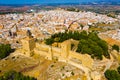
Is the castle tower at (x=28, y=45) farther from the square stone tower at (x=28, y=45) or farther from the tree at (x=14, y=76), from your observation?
the tree at (x=14, y=76)

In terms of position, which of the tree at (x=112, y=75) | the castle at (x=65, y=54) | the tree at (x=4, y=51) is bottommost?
the tree at (x=4, y=51)

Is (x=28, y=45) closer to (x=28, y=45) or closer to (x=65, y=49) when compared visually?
(x=28, y=45)

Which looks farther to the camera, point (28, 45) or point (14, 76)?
point (28, 45)

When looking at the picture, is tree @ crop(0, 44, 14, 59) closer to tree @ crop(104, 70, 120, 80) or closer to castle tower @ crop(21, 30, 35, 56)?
castle tower @ crop(21, 30, 35, 56)

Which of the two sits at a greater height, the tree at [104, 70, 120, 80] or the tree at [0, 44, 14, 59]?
the tree at [104, 70, 120, 80]

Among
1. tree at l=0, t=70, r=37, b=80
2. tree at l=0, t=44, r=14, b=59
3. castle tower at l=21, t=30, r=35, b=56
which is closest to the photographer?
tree at l=0, t=70, r=37, b=80

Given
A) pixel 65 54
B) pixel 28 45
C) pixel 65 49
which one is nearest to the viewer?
pixel 65 49

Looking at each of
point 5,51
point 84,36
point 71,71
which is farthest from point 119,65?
point 5,51

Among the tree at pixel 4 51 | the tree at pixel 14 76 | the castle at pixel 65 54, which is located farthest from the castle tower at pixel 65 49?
the tree at pixel 4 51

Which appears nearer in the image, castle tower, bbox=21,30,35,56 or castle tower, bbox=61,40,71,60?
castle tower, bbox=61,40,71,60

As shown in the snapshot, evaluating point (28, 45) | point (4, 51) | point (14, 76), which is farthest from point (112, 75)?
point (4, 51)

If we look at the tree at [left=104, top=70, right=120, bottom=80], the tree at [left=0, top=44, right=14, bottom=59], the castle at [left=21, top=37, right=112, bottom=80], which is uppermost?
the castle at [left=21, top=37, right=112, bottom=80]

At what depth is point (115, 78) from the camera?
109 ft

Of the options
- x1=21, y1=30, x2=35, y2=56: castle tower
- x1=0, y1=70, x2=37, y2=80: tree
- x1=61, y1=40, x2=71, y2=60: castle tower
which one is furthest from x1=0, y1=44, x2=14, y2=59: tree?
x1=61, y1=40, x2=71, y2=60: castle tower
